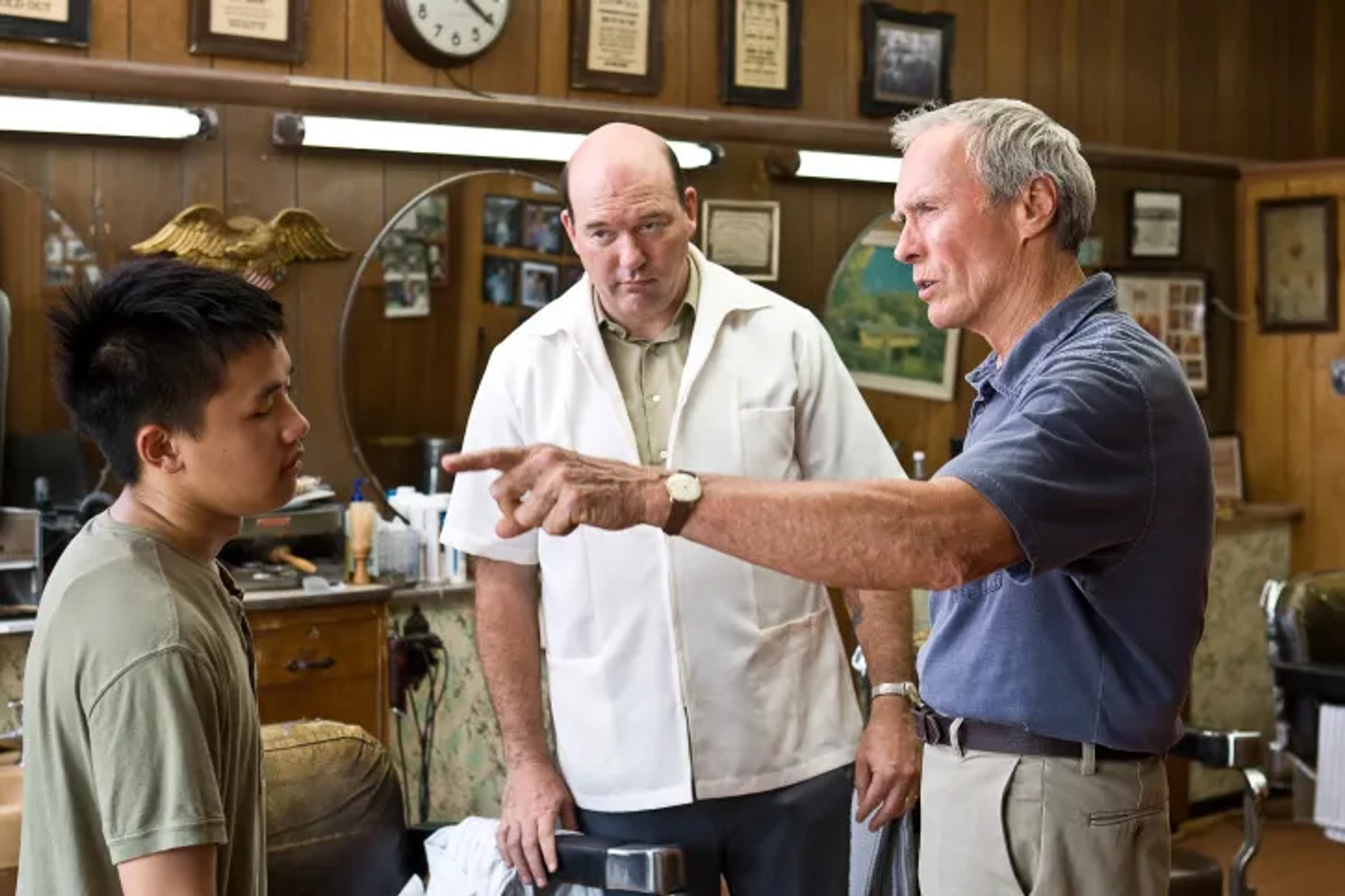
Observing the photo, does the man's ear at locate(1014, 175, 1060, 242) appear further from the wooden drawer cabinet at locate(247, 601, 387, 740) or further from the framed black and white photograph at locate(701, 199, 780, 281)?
the framed black and white photograph at locate(701, 199, 780, 281)

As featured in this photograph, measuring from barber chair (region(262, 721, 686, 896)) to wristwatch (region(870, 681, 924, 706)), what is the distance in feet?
1.47

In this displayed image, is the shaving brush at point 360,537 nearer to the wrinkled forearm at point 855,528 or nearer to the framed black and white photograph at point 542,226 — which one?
the framed black and white photograph at point 542,226

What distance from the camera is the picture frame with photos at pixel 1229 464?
6.98 metres

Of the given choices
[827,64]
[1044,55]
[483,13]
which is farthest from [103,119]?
[1044,55]

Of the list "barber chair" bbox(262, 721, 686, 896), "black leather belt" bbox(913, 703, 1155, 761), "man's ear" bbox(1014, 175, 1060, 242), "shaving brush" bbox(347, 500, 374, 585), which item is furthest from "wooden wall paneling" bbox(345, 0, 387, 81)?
"black leather belt" bbox(913, 703, 1155, 761)

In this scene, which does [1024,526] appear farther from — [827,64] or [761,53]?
[827,64]

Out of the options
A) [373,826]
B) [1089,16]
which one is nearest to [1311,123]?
[1089,16]

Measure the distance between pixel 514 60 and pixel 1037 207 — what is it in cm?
314

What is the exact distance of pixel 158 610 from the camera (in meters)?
1.69

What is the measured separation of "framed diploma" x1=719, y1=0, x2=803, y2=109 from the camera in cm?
558

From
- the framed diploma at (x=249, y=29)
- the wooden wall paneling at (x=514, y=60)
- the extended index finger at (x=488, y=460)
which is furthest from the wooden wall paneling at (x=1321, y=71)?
the extended index finger at (x=488, y=460)

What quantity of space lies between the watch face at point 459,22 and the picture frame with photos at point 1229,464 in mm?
3383

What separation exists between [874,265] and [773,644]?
130 inches

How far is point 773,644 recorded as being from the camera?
275 centimetres
